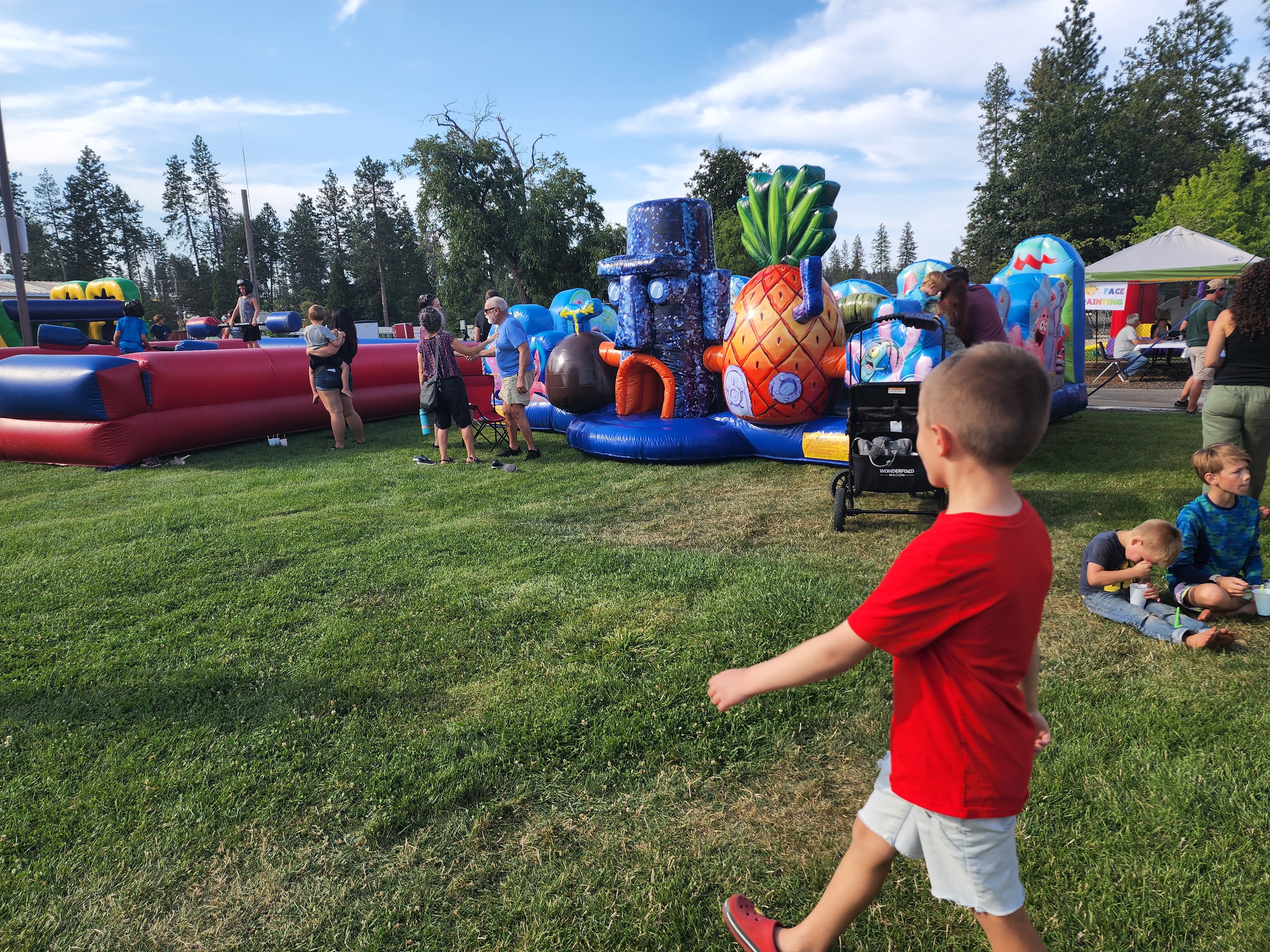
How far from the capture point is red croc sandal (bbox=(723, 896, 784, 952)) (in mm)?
1680

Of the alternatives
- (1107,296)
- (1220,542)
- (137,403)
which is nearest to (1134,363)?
(1107,296)

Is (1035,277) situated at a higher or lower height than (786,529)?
higher

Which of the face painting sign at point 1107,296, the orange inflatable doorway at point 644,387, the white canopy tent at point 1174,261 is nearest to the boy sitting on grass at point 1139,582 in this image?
the orange inflatable doorway at point 644,387

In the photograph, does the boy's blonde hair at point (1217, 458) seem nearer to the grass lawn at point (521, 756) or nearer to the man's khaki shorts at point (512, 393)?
the grass lawn at point (521, 756)

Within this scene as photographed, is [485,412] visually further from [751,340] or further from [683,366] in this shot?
[751,340]

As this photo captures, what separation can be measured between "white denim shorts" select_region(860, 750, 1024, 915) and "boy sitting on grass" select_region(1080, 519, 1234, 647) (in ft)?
8.75

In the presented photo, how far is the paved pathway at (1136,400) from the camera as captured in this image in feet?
A: 36.1

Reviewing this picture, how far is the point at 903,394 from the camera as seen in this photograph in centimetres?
507

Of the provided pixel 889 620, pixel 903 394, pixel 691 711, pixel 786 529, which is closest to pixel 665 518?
pixel 786 529

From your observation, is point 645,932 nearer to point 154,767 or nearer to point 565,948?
point 565,948

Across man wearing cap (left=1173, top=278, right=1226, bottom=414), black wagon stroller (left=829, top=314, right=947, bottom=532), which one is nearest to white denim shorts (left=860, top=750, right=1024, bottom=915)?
black wagon stroller (left=829, top=314, right=947, bottom=532)

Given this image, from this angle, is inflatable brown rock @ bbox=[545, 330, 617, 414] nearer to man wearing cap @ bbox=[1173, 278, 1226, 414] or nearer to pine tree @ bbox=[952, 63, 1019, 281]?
man wearing cap @ bbox=[1173, 278, 1226, 414]

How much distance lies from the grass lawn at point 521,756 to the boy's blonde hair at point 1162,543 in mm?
447

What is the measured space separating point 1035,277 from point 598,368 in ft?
18.5
